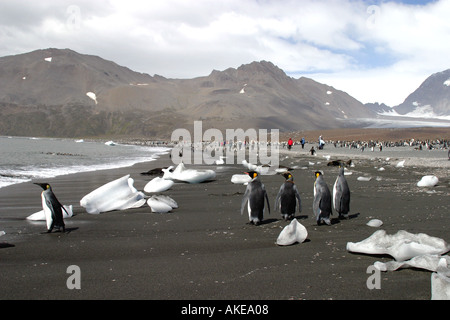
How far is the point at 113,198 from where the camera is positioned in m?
9.57

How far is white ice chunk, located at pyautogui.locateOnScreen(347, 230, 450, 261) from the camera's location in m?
4.93

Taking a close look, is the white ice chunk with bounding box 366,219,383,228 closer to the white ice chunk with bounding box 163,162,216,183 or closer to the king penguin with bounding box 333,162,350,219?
the king penguin with bounding box 333,162,350,219

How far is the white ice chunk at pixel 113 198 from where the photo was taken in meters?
9.17

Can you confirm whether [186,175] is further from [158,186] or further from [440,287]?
[440,287]

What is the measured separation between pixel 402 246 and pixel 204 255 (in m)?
2.47

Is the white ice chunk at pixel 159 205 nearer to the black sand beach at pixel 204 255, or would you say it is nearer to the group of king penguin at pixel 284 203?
the black sand beach at pixel 204 255

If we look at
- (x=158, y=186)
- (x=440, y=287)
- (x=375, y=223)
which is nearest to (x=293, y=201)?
(x=375, y=223)

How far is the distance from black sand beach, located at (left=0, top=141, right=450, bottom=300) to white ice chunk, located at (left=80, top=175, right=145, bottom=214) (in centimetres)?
29

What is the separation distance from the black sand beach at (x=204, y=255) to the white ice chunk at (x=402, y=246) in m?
0.11

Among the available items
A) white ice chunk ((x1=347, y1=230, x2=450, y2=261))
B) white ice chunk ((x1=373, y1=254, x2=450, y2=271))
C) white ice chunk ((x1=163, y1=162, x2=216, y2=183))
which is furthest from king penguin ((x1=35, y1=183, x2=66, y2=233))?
white ice chunk ((x1=163, y1=162, x2=216, y2=183))

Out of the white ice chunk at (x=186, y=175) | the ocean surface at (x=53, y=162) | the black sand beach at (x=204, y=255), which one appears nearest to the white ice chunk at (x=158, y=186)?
the white ice chunk at (x=186, y=175)

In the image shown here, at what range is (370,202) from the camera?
32.1ft
